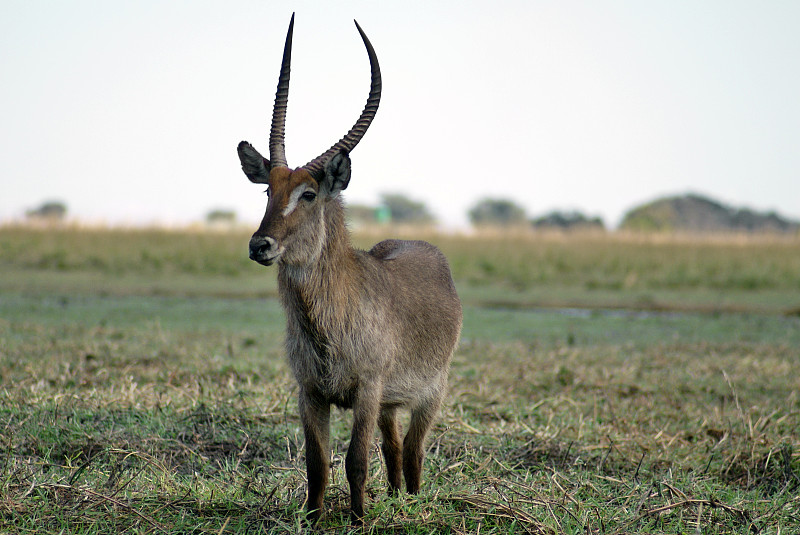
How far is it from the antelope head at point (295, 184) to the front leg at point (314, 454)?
2.20 feet

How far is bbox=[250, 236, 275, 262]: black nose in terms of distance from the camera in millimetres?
3355

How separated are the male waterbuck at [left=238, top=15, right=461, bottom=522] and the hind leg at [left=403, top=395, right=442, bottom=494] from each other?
210 millimetres

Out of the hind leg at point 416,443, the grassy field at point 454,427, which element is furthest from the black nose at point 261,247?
the hind leg at point 416,443

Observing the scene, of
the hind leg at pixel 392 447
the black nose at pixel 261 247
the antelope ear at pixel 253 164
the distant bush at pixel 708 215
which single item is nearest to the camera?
the black nose at pixel 261 247

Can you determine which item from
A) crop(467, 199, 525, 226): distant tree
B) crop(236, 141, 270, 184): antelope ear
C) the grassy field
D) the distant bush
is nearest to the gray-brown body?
the grassy field

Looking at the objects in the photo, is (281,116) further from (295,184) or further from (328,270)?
(328,270)

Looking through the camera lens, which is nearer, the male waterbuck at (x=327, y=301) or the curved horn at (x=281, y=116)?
the male waterbuck at (x=327, y=301)

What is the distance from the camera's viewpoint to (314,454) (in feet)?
12.1

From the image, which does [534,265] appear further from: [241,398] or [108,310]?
[241,398]

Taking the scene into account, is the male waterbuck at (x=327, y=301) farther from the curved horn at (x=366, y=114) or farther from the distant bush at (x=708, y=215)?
the distant bush at (x=708, y=215)

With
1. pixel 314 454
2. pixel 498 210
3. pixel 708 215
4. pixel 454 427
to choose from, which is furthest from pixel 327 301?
pixel 498 210

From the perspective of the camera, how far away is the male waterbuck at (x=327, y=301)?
3.59 metres

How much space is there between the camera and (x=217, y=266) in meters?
18.9

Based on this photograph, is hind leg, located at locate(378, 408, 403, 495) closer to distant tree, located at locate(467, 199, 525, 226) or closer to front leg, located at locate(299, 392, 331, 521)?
front leg, located at locate(299, 392, 331, 521)
